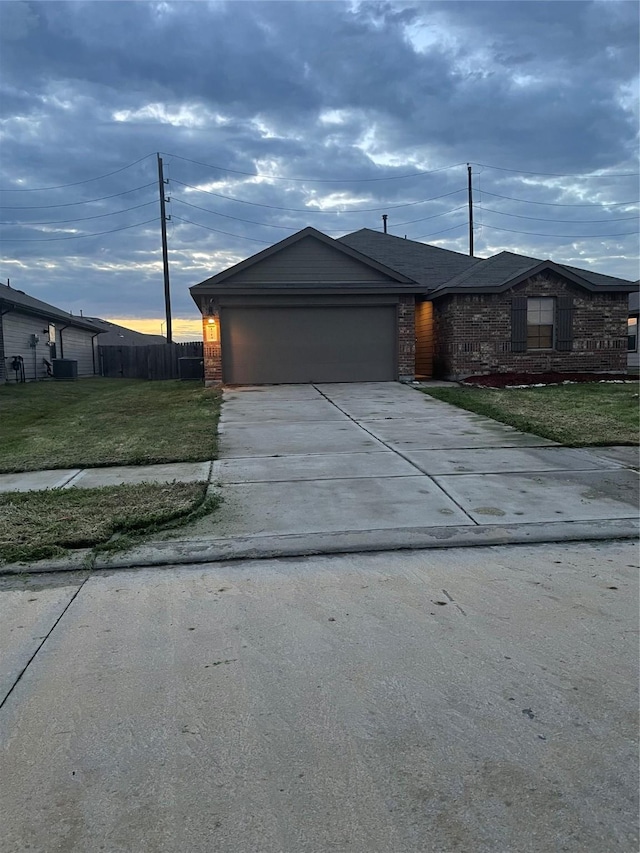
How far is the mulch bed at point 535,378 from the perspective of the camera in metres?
15.5

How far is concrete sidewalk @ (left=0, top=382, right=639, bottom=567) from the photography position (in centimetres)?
438

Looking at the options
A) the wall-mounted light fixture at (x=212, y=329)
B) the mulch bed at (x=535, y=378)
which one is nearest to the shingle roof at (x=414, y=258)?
the mulch bed at (x=535, y=378)

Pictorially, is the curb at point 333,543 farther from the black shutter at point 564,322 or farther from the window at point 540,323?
the black shutter at point 564,322

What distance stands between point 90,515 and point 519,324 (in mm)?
14598

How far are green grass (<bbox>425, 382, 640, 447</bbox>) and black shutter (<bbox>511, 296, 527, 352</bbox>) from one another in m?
2.34

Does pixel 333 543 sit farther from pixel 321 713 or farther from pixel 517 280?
pixel 517 280

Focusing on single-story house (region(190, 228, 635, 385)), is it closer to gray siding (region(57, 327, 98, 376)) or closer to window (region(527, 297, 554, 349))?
window (region(527, 297, 554, 349))

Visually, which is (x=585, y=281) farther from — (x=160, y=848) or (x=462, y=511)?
(x=160, y=848)

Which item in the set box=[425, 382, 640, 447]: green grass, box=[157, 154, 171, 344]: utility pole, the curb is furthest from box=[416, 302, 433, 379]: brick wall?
the curb

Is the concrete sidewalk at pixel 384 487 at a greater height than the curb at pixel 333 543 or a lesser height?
greater

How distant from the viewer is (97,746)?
2.16m

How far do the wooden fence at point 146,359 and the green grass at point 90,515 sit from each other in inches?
655

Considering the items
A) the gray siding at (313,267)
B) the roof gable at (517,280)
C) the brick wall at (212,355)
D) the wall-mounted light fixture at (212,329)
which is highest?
the gray siding at (313,267)

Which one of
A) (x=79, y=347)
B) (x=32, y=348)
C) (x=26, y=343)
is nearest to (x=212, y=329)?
(x=26, y=343)
